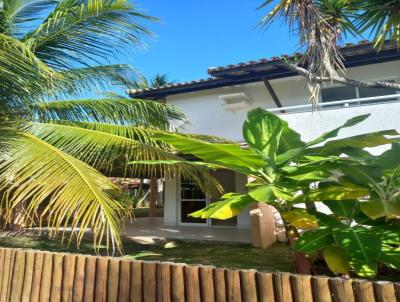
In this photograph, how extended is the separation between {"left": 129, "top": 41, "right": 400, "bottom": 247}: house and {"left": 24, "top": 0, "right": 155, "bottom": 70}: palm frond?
5234 millimetres

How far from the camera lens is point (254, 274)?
323cm

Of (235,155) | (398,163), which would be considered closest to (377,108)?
(398,163)

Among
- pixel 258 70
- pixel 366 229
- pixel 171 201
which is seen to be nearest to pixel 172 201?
pixel 171 201

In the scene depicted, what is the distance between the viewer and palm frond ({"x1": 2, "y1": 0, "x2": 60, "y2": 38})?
8102 millimetres

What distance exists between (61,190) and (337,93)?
10663 millimetres

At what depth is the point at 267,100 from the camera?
13.9 m

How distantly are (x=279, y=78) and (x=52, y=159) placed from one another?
9550 millimetres

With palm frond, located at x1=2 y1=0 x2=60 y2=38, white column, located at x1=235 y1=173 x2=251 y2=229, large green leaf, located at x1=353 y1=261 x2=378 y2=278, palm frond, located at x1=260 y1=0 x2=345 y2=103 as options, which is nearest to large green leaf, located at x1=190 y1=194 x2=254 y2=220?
large green leaf, located at x1=353 y1=261 x2=378 y2=278

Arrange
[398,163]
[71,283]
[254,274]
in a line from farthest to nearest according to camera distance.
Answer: [71,283] < [398,163] < [254,274]

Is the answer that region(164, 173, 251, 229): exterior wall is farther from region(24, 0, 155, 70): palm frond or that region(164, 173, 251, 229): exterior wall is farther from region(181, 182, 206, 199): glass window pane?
region(24, 0, 155, 70): palm frond

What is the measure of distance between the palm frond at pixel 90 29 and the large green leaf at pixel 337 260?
6435 mm

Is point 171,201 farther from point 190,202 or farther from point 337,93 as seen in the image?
point 337,93

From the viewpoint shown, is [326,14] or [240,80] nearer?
[326,14]

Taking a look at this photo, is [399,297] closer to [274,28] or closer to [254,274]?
[254,274]
